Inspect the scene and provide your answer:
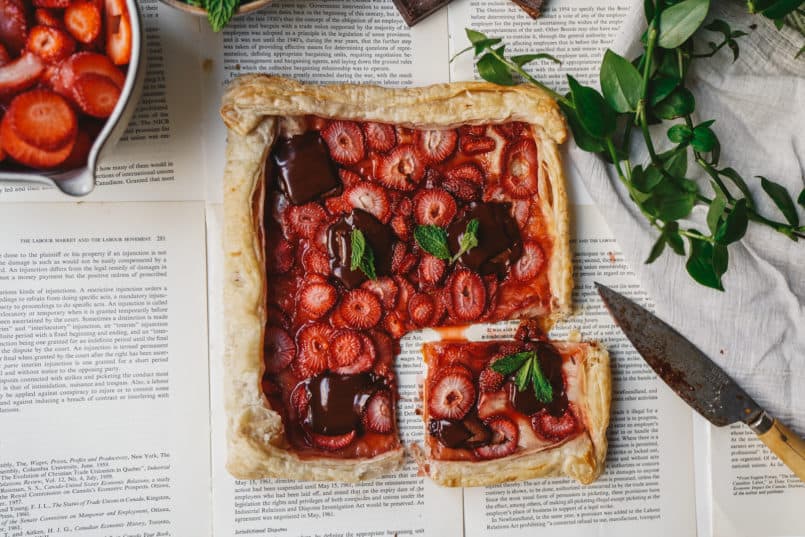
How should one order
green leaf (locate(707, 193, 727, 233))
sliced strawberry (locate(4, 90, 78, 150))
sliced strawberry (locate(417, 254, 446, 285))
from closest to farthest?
sliced strawberry (locate(4, 90, 78, 150)) → green leaf (locate(707, 193, 727, 233)) → sliced strawberry (locate(417, 254, 446, 285))

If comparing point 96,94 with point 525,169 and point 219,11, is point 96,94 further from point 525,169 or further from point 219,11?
point 525,169

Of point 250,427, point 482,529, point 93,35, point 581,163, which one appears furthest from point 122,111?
point 482,529

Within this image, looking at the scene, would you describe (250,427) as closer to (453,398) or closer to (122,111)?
(453,398)

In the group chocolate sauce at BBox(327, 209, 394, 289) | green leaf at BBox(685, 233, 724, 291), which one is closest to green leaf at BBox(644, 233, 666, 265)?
green leaf at BBox(685, 233, 724, 291)

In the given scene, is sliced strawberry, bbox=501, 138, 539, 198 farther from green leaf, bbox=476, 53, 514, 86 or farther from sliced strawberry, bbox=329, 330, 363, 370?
sliced strawberry, bbox=329, 330, 363, 370

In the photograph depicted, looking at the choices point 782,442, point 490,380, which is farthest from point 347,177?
point 782,442

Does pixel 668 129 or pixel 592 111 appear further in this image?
pixel 668 129

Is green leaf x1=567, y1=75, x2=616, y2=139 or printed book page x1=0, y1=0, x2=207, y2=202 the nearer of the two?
green leaf x1=567, y1=75, x2=616, y2=139
